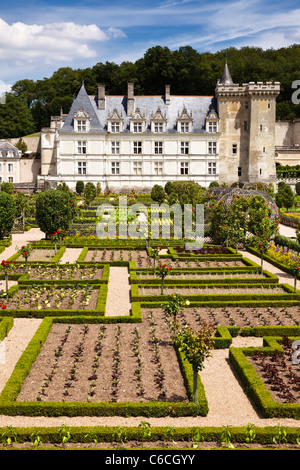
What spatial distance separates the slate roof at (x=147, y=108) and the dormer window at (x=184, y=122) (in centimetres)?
61

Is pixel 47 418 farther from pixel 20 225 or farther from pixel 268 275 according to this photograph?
pixel 20 225

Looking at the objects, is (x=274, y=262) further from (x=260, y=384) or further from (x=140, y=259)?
(x=260, y=384)

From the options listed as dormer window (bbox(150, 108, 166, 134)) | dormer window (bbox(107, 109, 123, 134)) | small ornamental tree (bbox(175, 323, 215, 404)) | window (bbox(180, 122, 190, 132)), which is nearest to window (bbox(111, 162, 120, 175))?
dormer window (bbox(107, 109, 123, 134))

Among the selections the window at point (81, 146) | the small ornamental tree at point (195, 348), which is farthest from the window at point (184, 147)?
the small ornamental tree at point (195, 348)

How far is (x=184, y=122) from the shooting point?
51938mm

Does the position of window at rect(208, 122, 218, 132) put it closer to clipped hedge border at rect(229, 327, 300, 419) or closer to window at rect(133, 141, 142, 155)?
window at rect(133, 141, 142, 155)

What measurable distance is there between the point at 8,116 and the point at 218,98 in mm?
32649

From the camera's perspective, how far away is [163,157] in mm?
52125

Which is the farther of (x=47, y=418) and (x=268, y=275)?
(x=268, y=275)

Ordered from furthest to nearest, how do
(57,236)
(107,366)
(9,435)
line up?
(57,236)
(107,366)
(9,435)

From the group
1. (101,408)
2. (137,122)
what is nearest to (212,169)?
(137,122)

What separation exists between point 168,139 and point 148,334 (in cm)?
3963

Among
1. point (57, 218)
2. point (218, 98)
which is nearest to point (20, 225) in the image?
point (57, 218)

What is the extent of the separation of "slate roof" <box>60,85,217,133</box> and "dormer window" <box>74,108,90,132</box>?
548mm
